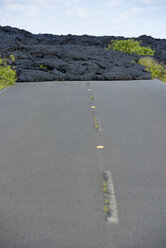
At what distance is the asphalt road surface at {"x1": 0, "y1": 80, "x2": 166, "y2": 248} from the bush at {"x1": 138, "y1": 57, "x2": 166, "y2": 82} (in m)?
14.8

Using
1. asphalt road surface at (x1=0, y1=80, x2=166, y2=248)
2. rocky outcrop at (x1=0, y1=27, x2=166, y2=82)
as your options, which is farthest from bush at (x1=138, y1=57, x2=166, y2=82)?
asphalt road surface at (x1=0, y1=80, x2=166, y2=248)

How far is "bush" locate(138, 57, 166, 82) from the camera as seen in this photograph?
82.7 feet

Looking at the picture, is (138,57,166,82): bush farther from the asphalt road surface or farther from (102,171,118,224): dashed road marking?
(102,171,118,224): dashed road marking

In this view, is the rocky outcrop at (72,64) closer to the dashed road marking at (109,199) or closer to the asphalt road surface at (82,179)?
the asphalt road surface at (82,179)

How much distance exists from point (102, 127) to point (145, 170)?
3.35 metres

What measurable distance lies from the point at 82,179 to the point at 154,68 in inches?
890

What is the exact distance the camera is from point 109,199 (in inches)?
188

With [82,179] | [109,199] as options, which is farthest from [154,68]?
[109,199]

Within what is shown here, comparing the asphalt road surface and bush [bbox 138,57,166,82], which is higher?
bush [bbox 138,57,166,82]

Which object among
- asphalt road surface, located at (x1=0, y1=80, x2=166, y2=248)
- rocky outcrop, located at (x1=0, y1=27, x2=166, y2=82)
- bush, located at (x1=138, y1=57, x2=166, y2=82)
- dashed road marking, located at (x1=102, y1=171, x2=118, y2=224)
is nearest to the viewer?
asphalt road surface, located at (x1=0, y1=80, x2=166, y2=248)

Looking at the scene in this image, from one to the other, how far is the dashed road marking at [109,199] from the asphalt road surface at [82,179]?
14 millimetres

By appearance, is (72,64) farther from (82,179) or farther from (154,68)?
(82,179)

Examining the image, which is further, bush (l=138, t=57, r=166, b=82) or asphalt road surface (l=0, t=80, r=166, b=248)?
bush (l=138, t=57, r=166, b=82)

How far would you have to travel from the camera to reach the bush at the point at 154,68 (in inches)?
993
